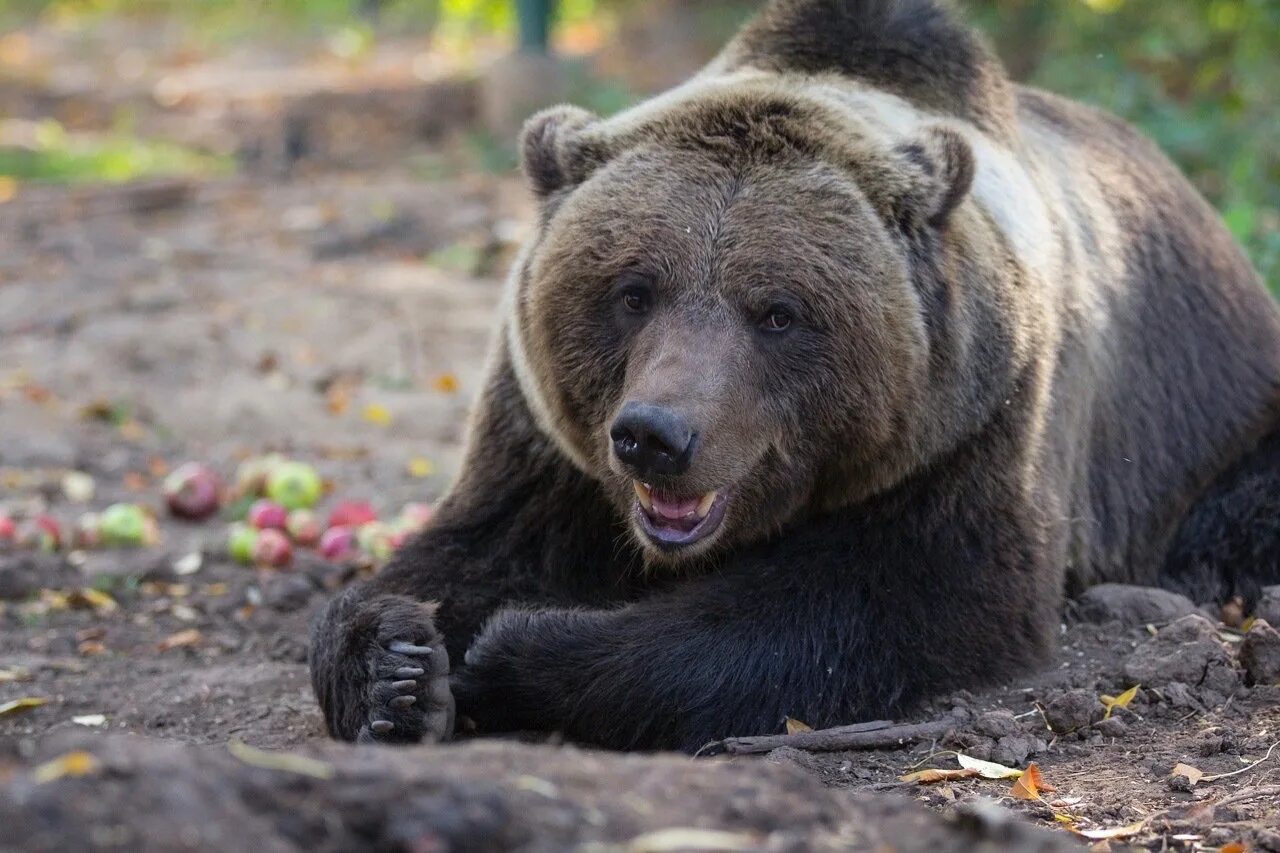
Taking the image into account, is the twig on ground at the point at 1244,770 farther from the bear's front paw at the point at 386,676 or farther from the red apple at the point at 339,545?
the red apple at the point at 339,545

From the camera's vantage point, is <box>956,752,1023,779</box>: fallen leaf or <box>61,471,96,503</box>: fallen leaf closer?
<box>956,752,1023,779</box>: fallen leaf

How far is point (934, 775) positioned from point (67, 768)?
6.99 feet

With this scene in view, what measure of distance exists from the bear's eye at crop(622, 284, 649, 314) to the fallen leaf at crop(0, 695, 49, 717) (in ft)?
6.87

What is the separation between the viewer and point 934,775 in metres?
3.80

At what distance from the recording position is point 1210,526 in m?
5.65

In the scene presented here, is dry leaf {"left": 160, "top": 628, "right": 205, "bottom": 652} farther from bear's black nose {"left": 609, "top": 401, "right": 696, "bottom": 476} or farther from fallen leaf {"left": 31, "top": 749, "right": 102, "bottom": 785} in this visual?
fallen leaf {"left": 31, "top": 749, "right": 102, "bottom": 785}

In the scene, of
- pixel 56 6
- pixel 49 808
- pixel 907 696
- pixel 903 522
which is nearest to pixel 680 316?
pixel 903 522

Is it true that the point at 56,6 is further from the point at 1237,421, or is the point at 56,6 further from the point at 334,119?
the point at 1237,421

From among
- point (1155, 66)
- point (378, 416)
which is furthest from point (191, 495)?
point (1155, 66)

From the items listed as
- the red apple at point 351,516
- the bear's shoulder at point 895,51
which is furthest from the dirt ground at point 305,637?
the bear's shoulder at point 895,51

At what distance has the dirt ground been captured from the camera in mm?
2316

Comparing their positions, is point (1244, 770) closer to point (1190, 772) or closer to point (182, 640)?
point (1190, 772)

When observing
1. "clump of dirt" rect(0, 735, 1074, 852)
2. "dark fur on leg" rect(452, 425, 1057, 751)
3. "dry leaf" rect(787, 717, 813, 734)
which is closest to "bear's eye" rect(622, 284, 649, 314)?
"dark fur on leg" rect(452, 425, 1057, 751)

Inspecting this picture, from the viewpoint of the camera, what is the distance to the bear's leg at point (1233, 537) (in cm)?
552
